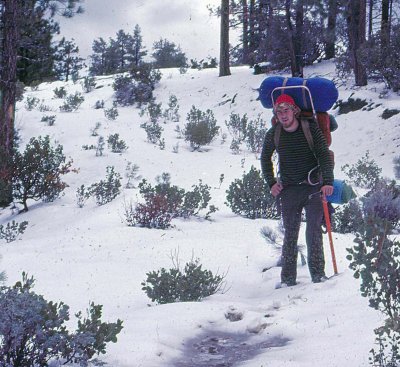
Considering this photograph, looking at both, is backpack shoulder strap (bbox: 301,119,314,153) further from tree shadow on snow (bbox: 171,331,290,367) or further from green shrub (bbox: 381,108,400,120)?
green shrub (bbox: 381,108,400,120)

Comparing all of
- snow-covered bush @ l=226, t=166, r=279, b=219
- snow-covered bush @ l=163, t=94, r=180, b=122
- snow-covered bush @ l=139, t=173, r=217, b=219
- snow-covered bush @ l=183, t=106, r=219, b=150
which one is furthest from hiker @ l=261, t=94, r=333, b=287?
snow-covered bush @ l=163, t=94, r=180, b=122

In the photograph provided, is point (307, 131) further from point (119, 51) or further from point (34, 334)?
point (119, 51)

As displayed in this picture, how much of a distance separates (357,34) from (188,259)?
13.9 metres

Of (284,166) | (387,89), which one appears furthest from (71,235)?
(387,89)

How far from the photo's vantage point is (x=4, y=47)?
1072cm

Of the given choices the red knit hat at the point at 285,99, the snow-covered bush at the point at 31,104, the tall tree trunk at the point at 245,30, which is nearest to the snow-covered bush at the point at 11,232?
the red knit hat at the point at 285,99

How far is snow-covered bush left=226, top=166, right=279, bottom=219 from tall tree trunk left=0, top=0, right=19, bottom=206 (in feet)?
14.9

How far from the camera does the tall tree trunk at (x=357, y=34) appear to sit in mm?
16719

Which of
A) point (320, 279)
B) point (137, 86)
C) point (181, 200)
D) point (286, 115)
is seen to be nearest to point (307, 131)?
point (286, 115)

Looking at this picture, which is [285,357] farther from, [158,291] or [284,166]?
[284,166]

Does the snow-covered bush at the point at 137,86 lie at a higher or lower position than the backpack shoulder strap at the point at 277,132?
higher

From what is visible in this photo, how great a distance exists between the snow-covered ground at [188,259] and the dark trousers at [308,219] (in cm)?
23

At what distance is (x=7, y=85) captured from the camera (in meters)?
10.9

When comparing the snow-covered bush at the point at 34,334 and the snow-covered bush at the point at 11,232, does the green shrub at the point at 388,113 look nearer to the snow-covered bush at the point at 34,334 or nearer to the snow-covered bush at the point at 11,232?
the snow-covered bush at the point at 11,232
